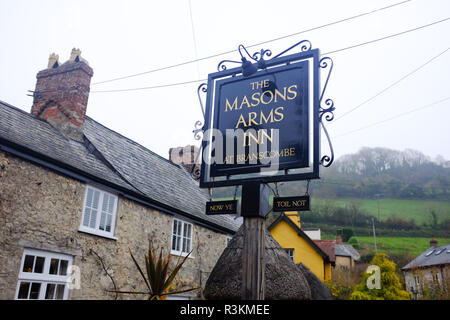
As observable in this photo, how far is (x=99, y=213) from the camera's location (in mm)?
10047

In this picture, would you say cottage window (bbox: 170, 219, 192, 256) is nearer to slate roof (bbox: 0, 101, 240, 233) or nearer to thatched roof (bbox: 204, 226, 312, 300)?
slate roof (bbox: 0, 101, 240, 233)

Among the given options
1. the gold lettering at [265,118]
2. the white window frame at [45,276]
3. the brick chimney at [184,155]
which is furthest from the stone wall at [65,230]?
the brick chimney at [184,155]

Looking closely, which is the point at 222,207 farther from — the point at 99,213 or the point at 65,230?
the point at 99,213

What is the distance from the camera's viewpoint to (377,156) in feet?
190

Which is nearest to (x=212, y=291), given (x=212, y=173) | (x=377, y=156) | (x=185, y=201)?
(x=185, y=201)

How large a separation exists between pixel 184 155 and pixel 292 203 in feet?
49.1

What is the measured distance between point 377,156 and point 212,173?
57084 millimetres

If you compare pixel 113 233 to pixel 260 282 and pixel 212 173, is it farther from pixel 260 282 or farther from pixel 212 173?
pixel 260 282

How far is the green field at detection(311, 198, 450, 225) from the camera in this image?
2229 inches

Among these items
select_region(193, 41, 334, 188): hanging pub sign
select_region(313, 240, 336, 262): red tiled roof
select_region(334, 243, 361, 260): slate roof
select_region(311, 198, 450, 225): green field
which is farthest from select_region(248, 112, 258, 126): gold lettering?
select_region(311, 198, 450, 225): green field

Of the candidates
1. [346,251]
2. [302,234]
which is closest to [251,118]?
[302,234]

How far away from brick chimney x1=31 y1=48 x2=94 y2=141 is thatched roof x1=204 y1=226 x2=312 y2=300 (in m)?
6.14

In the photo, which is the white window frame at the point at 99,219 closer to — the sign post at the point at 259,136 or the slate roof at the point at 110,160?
the slate roof at the point at 110,160
